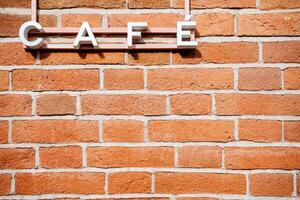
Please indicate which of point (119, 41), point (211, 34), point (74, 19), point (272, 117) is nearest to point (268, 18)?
point (211, 34)

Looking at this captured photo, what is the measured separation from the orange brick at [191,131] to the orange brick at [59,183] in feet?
0.86

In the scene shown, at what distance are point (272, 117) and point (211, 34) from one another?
385mm

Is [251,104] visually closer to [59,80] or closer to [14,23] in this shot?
[59,80]

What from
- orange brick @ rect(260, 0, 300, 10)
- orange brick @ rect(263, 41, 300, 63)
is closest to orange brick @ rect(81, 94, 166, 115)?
orange brick @ rect(263, 41, 300, 63)

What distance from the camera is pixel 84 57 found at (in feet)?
4.24

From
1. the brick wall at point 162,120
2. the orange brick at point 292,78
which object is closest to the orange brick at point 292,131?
the brick wall at point 162,120

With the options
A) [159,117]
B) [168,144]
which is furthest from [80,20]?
[168,144]

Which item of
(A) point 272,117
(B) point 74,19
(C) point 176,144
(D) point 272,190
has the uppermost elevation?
(B) point 74,19

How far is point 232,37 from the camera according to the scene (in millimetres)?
1288

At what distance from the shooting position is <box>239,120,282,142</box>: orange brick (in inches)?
50.2

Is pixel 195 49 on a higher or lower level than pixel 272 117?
higher

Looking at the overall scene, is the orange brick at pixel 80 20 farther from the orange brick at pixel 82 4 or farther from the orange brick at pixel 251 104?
the orange brick at pixel 251 104

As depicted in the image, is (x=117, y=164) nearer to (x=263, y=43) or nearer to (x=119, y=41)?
(x=119, y=41)

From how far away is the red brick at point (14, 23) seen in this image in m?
1.28
